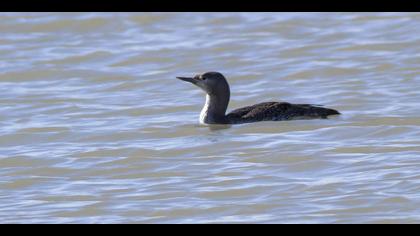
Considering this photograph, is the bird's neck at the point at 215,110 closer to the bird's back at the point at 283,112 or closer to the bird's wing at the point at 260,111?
the bird's wing at the point at 260,111

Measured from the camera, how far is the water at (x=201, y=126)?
11.1m

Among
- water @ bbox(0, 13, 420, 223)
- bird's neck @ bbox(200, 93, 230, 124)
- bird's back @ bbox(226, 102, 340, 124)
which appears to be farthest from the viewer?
bird's neck @ bbox(200, 93, 230, 124)

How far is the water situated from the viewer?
11.1 meters

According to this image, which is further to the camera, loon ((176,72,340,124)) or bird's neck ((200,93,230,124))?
bird's neck ((200,93,230,124))

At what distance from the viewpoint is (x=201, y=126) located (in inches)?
587

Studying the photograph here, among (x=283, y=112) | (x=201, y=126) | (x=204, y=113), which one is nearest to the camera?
(x=283, y=112)

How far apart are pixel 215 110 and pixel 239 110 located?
0.26m

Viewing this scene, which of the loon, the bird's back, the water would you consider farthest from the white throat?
the bird's back

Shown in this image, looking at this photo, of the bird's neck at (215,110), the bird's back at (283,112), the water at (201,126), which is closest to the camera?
the water at (201,126)

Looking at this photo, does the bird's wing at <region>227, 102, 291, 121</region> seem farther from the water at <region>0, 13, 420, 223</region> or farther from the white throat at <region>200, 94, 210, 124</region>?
the white throat at <region>200, 94, 210, 124</region>

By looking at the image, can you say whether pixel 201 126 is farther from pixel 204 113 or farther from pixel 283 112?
pixel 283 112

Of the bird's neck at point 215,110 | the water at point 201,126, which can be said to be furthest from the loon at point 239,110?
the water at point 201,126

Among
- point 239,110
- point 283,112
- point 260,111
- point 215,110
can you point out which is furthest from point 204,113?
point 283,112

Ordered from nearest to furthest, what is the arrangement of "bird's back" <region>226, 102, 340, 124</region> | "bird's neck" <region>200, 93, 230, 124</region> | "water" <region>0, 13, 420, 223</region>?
"water" <region>0, 13, 420, 223</region>
"bird's back" <region>226, 102, 340, 124</region>
"bird's neck" <region>200, 93, 230, 124</region>
